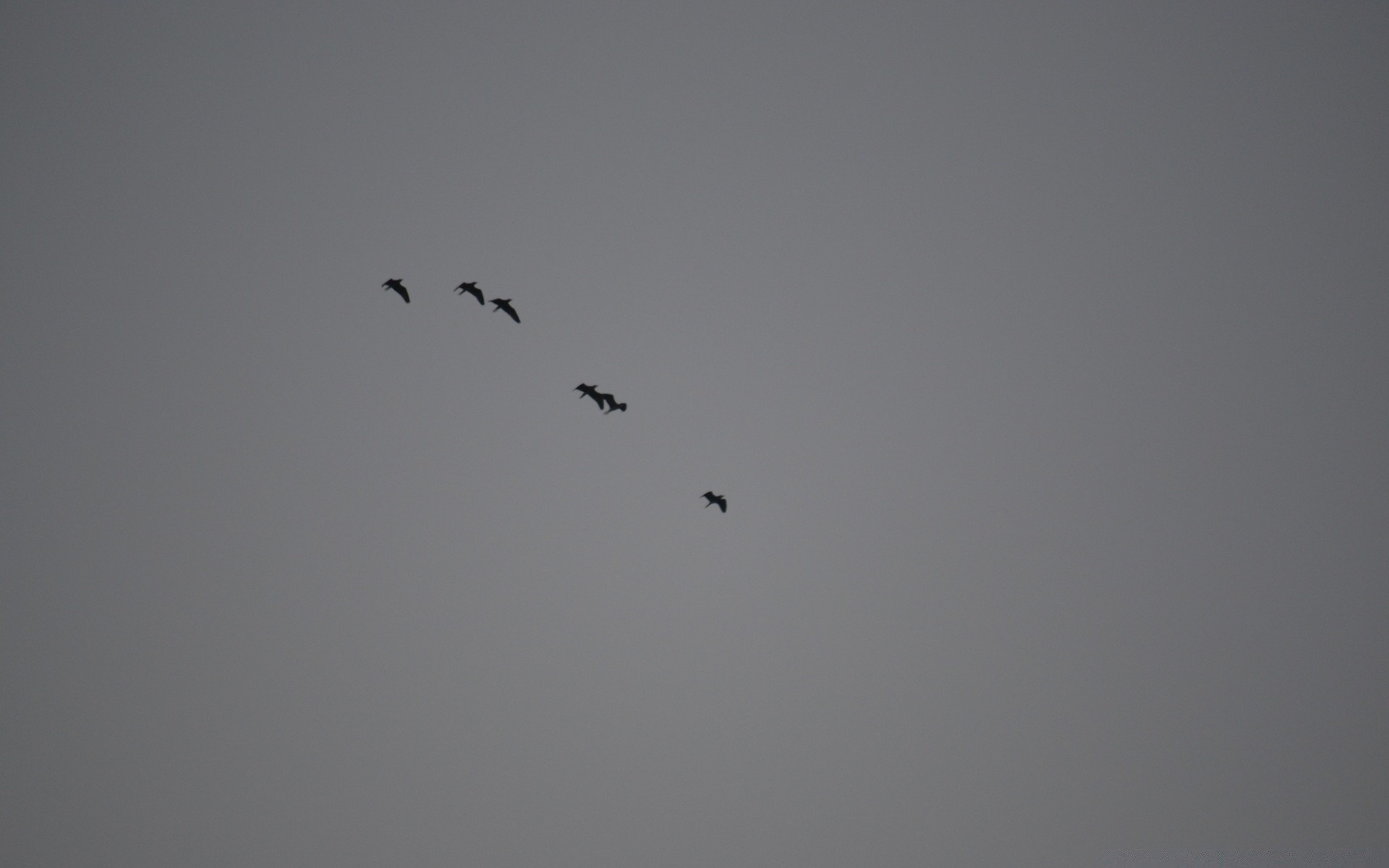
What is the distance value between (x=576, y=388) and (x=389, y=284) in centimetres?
891

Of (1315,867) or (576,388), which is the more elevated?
(1315,867)

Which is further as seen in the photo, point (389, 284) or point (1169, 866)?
point (1169, 866)

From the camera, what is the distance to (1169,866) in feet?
255

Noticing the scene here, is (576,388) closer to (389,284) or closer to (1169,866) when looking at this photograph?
(389,284)

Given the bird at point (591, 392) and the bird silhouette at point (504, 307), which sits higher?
the bird silhouette at point (504, 307)

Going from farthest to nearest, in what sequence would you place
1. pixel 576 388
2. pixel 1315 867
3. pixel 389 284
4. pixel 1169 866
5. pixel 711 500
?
Answer: pixel 1169 866
pixel 1315 867
pixel 711 500
pixel 389 284
pixel 576 388

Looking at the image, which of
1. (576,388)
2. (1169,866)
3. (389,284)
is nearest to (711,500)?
(576,388)

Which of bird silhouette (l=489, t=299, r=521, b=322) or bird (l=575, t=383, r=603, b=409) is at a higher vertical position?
bird silhouette (l=489, t=299, r=521, b=322)

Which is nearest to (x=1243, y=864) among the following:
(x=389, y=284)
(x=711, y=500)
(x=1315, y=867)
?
(x=1315, y=867)

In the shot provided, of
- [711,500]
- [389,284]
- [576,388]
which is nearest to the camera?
[576,388]

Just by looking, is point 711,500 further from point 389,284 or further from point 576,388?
Result: point 389,284

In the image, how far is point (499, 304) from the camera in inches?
1046

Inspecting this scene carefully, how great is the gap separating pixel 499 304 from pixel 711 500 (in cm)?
1120

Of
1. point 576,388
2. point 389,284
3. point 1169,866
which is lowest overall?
point 576,388
